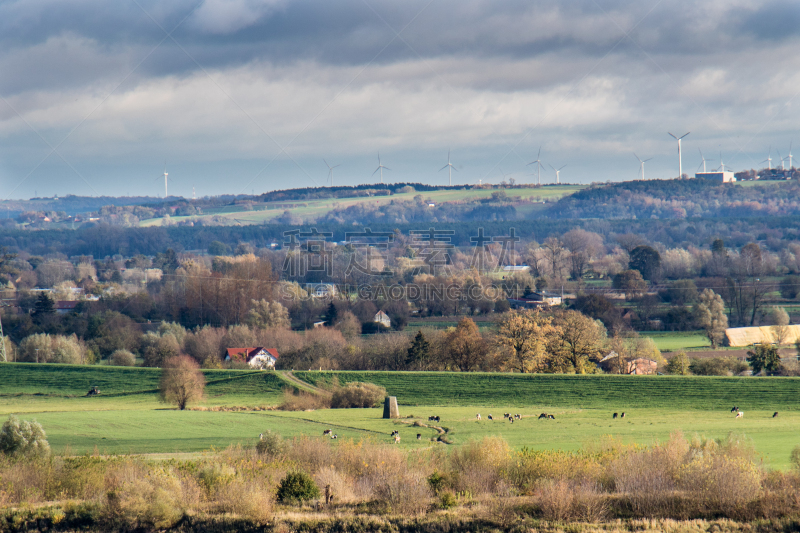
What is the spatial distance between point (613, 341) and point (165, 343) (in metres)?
42.5

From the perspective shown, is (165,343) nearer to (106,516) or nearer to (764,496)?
(106,516)

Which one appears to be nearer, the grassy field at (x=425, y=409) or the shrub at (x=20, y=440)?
the shrub at (x=20, y=440)

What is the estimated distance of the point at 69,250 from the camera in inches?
7431

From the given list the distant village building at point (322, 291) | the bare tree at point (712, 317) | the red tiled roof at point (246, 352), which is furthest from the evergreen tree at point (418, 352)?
the distant village building at point (322, 291)

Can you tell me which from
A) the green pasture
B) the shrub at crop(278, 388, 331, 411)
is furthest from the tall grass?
the green pasture

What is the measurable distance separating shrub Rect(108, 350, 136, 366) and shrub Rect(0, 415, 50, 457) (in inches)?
1569

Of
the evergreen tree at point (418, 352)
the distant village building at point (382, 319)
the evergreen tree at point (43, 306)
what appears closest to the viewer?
the evergreen tree at point (418, 352)

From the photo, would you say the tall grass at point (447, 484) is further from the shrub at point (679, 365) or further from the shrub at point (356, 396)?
the shrub at point (679, 365)

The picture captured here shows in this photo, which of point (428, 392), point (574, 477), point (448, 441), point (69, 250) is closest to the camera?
point (574, 477)

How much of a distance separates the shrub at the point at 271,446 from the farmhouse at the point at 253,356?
4291 cm

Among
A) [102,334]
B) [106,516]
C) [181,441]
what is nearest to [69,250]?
[102,334]

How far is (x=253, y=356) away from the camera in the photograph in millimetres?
74125

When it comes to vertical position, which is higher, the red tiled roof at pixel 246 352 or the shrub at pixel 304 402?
the red tiled roof at pixel 246 352

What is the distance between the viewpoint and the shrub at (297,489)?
2262 centimetres
